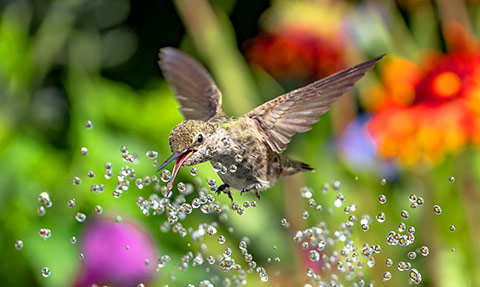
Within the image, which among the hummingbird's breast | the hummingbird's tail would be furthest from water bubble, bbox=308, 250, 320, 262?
the hummingbird's breast

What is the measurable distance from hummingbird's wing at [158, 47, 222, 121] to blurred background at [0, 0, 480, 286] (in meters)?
0.24

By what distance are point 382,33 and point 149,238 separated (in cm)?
65

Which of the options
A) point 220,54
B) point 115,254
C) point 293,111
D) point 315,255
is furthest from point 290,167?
point 220,54

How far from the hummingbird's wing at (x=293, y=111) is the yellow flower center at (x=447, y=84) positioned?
592 millimetres

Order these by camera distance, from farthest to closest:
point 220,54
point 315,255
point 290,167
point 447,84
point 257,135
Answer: point 220,54, point 447,84, point 315,255, point 290,167, point 257,135

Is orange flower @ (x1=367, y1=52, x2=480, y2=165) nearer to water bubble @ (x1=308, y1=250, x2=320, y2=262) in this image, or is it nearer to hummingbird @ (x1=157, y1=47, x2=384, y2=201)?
water bubble @ (x1=308, y1=250, x2=320, y2=262)

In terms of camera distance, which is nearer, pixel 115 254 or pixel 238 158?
pixel 238 158

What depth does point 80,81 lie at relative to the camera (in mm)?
1787

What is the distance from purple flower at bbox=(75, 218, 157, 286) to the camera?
1.34 metres

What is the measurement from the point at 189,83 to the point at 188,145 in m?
0.27

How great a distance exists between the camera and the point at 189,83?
31.7 inches

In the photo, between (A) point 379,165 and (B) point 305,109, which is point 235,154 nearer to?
(B) point 305,109

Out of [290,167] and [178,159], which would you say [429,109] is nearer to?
[290,167]

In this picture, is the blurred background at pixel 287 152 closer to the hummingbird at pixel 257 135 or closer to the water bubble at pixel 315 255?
the water bubble at pixel 315 255
